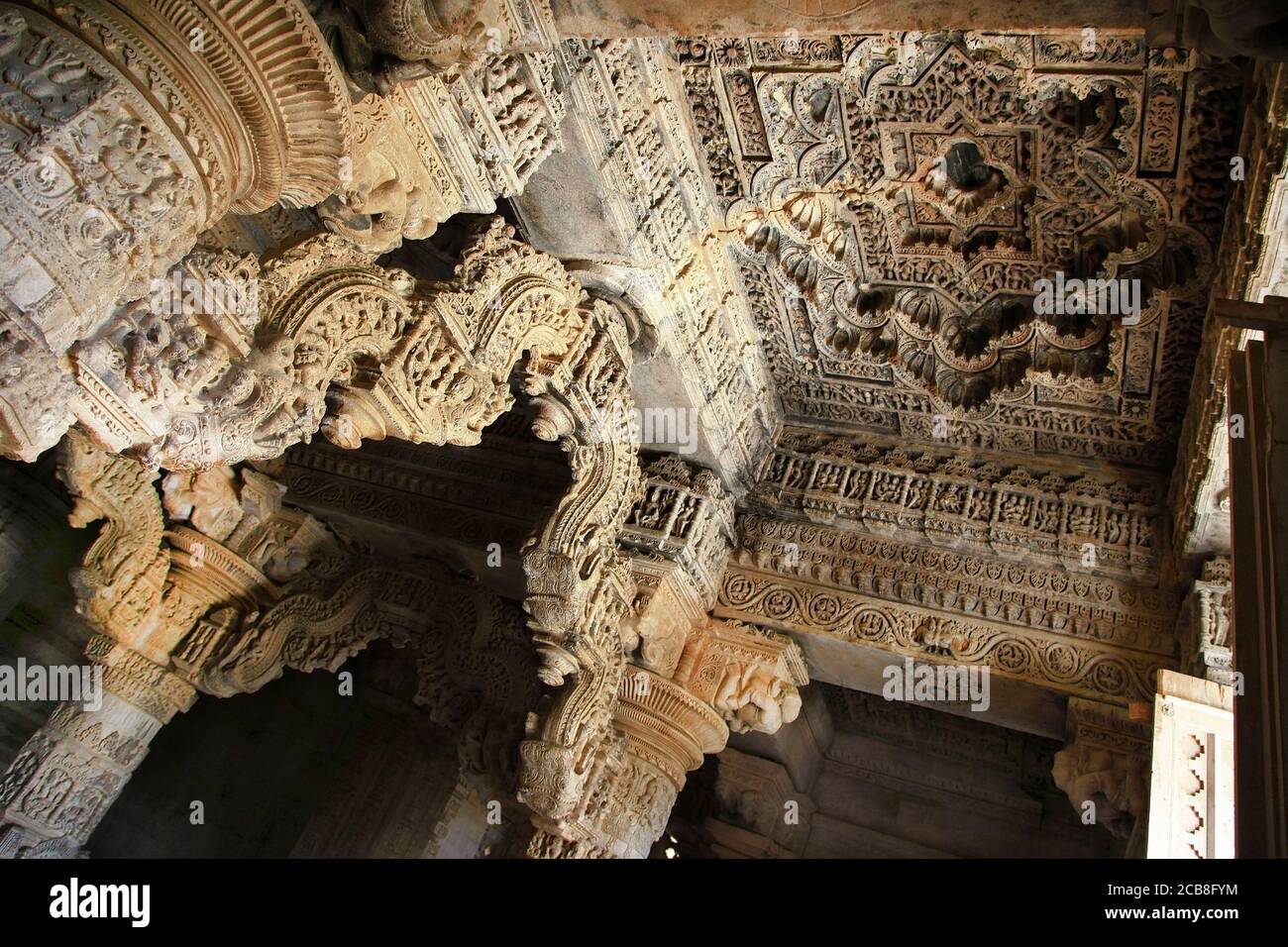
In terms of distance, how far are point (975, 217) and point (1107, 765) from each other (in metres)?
2.28

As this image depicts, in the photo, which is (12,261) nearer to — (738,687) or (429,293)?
(429,293)

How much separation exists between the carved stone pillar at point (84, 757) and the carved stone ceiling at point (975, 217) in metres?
3.58

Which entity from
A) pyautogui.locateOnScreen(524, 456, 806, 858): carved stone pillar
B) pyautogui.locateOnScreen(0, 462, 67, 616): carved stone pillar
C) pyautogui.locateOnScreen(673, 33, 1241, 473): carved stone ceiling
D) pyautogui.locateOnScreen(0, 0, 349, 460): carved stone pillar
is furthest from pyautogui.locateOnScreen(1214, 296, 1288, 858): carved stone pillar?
pyautogui.locateOnScreen(0, 462, 67, 616): carved stone pillar

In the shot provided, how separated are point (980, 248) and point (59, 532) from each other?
5.66 metres

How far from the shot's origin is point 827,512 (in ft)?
14.3

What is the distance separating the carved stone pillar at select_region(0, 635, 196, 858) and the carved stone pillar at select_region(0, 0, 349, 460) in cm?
317

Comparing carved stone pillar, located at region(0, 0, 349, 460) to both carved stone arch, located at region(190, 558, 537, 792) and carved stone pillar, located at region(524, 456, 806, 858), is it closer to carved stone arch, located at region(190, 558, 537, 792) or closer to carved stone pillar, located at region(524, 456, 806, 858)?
carved stone pillar, located at region(524, 456, 806, 858)

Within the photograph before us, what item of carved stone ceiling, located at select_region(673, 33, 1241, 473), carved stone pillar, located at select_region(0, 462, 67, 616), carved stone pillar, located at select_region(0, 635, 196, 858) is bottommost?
carved stone pillar, located at select_region(0, 635, 196, 858)

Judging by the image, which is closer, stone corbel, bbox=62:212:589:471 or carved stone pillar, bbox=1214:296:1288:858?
carved stone pillar, bbox=1214:296:1288:858

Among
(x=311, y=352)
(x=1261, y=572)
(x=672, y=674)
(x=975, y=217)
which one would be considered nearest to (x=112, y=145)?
(x=311, y=352)

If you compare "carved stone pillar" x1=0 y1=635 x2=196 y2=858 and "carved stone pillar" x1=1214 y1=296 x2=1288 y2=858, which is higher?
"carved stone pillar" x1=1214 y1=296 x2=1288 y2=858

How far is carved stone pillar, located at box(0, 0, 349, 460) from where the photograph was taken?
4.83 ft

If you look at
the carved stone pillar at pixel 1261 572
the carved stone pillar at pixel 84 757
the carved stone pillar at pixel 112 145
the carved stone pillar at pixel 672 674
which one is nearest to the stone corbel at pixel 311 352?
the carved stone pillar at pixel 112 145

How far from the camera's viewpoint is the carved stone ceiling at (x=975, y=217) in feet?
9.91
